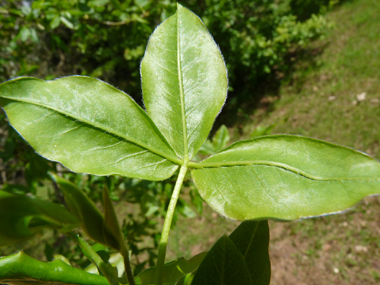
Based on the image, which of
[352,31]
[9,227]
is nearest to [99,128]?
[9,227]

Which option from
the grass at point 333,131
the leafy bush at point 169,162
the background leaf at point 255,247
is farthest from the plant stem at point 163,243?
the grass at point 333,131

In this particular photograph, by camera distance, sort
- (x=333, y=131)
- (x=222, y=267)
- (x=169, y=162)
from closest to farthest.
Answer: (x=222, y=267), (x=169, y=162), (x=333, y=131)

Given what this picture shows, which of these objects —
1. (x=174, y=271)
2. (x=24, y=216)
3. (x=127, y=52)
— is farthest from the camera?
(x=127, y=52)

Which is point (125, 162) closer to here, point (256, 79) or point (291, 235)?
point (291, 235)

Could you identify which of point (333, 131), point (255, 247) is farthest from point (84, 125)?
point (333, 131)

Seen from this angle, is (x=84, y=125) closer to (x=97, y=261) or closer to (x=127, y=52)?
(x=97, y=261)

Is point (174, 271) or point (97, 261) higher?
point (97, 261)

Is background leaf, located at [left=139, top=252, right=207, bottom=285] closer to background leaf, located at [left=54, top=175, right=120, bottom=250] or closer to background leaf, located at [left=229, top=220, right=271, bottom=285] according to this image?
background leaf, located at [left=229, top=220, right=271, bottom=285]
